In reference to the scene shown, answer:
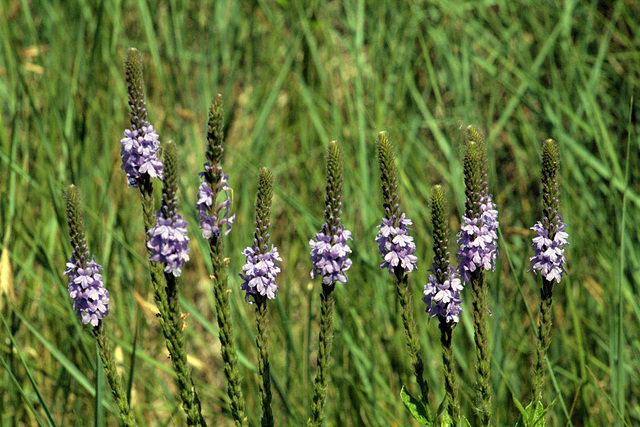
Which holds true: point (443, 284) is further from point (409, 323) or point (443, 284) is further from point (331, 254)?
point (331, 254)

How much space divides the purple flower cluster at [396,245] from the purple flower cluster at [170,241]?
61 centimetres

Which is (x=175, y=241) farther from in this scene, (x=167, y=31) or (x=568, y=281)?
(x=167, y=31)

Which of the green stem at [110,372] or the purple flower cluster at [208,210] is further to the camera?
the green stem at [110,372]

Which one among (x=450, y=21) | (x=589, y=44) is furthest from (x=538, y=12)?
(x=450, y=21)

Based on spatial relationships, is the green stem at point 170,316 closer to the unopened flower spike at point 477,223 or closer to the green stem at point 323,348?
the green stem at point 323,348

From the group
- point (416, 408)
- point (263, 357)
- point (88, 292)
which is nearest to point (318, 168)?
point (416, 408)

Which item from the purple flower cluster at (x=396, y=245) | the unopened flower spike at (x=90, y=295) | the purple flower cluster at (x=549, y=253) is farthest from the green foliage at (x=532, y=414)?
the unopened flower spike at (x=90, y=295)

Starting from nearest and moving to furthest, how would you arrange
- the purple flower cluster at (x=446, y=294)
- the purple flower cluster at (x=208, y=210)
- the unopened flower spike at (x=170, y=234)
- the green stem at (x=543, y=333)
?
the unopened flower spike at (x=170, y=234) → the purple flower cluster at (x=208, y=210) → the purple flower cluster at (x=446, y=294) → the green stem at (x=543, y=333)

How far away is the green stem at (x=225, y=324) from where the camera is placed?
2.28 m

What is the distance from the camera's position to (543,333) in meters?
2.45

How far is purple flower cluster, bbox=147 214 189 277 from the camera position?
212 centimetres

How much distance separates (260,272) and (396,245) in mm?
439

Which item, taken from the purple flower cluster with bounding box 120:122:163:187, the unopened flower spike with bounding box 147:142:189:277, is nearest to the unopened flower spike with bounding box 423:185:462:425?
the unopened flower spike with bounding box 147:142:189:277

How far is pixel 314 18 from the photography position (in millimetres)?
6059
